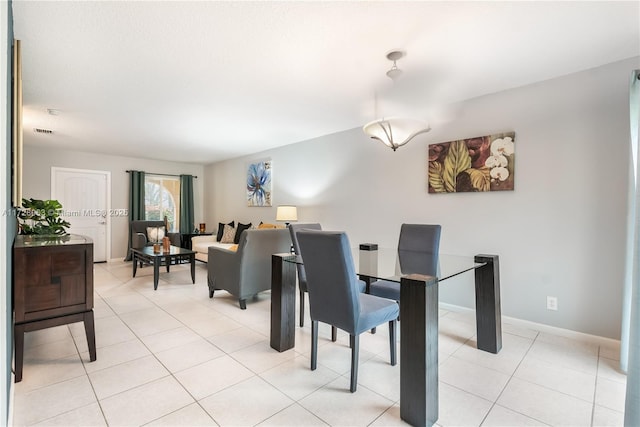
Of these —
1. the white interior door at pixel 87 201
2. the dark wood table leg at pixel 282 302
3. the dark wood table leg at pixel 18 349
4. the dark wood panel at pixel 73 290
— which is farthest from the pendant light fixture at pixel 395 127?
the white interior door at pixel 87 201

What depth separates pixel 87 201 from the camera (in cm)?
626

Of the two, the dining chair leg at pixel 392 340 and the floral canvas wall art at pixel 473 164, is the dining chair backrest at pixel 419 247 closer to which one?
the dining chair leg at pixel 392 340

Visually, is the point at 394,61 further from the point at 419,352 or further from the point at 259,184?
the point at 259,184

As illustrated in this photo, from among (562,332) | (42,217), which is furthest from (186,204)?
(562,332)

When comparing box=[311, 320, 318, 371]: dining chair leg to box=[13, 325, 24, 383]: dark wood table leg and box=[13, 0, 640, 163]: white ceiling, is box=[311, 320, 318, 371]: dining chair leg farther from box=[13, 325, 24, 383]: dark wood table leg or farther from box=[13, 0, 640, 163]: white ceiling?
box=[13, 0, 640, 163]: white ceiling

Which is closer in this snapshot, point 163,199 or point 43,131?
point 43,131

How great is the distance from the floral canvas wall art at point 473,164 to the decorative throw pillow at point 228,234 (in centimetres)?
414

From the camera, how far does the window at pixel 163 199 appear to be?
23.2 feet

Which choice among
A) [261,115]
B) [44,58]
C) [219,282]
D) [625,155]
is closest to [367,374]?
[219,282]

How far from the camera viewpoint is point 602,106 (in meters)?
2.57

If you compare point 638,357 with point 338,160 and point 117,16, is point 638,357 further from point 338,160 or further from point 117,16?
point 338,160

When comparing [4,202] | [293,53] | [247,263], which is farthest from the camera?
[247,263]

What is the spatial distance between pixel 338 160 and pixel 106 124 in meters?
3.24

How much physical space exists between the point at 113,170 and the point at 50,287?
531cm
